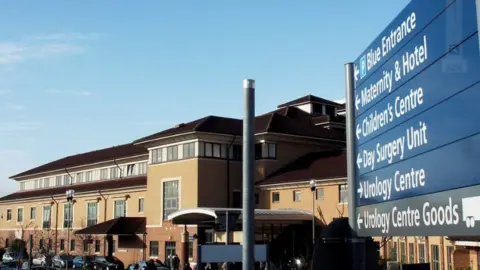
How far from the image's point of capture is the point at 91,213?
72750mm

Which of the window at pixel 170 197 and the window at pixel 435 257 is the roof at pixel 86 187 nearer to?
the window at pixel 170 197

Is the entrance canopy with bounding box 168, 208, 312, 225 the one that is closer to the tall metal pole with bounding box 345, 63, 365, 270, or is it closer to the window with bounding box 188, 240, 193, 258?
the window with bounding box 188, 240, 193, 258

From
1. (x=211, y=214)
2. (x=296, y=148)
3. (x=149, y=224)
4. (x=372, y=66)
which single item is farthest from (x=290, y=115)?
(x=372, y=66)

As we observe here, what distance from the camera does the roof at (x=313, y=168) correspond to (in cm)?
4844

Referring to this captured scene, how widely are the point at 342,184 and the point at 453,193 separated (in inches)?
1640

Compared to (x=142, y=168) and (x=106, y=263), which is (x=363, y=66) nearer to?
(x=106, y=263)

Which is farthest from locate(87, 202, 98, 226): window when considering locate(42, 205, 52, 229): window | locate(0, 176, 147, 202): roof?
locate(42, 205, 52, 229): window

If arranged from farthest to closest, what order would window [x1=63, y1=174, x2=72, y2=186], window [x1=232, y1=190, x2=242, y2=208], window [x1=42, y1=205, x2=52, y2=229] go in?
window [x1=63, y1=174, x2=72, y2=186] < window [x1=42, y1=205, x2=52, y2=229] < window [x1=232, y1=190, x2=242, y2=208]

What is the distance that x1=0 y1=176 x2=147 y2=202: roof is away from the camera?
218ft

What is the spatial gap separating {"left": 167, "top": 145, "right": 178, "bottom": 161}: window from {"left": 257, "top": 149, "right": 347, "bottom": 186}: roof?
8.05m

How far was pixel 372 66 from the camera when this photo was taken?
6918 millimetres

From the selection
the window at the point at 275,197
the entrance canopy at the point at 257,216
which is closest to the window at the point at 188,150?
the window at the point at 275,197

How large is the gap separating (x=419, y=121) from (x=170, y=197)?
53.0 metres

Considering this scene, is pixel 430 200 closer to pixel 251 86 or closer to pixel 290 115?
pixel 251 86
